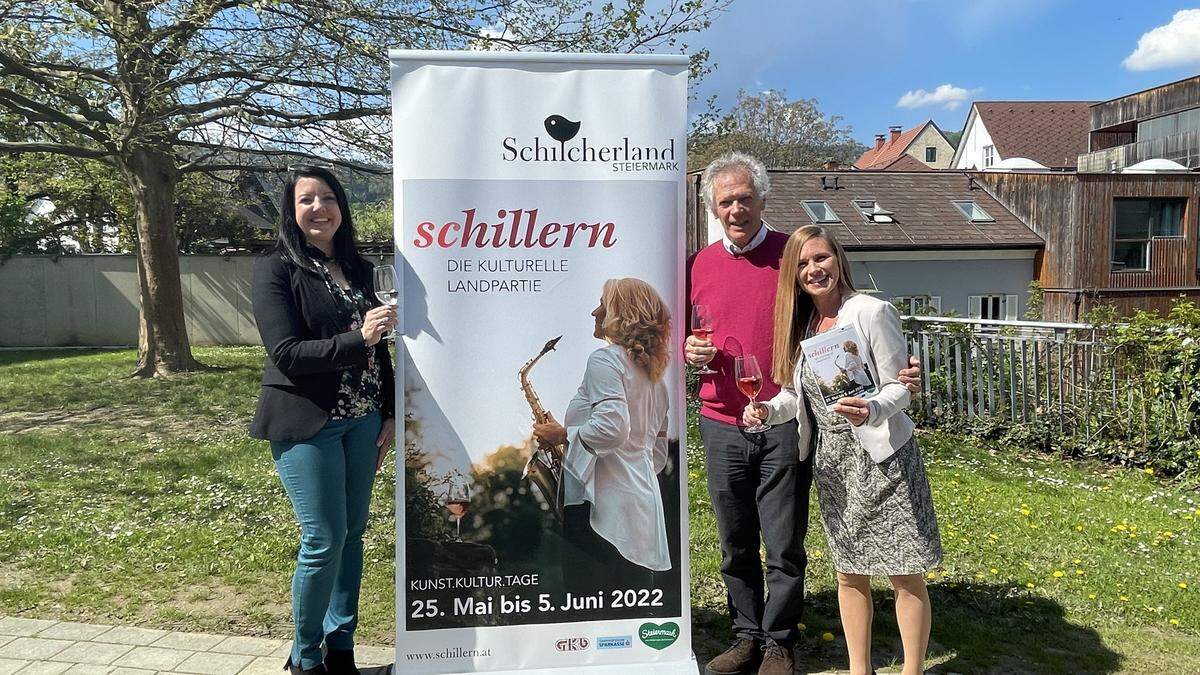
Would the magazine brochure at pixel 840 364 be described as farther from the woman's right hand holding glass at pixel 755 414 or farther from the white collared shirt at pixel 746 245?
the white collared shirt at pixel 746 245

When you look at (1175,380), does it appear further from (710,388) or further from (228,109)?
(228,109)

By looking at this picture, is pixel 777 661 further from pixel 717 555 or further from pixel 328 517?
pixel 328 517

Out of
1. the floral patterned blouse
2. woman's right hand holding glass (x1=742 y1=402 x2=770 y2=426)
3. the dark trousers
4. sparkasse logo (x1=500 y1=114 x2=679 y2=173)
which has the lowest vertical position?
the dark trousers

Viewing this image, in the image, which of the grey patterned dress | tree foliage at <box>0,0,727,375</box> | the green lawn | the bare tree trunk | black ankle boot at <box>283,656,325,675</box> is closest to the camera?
the grey patterned dress

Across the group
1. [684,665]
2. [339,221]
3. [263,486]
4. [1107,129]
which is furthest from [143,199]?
[1107,129]

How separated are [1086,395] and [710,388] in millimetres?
5856

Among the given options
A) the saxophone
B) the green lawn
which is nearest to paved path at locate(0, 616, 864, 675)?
the green lawn

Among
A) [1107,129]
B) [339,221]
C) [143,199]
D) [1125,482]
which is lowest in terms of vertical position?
[1125,482]

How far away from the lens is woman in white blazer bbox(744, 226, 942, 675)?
8.83ft

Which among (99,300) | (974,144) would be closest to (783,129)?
(974,144)

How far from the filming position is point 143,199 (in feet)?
42.0

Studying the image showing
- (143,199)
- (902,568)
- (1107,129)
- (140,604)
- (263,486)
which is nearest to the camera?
(902,568)

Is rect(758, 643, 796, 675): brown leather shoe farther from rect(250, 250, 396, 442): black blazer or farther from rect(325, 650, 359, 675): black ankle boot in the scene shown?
rect(250, 250, 396, 442): black blazer

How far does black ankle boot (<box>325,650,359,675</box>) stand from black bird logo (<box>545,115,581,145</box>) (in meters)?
2.08
